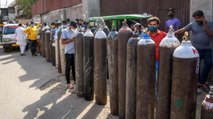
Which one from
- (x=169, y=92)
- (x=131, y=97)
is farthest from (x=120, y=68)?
(x=169, y=92)

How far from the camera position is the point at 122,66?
520 centimetres

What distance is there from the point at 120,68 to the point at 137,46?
85cm

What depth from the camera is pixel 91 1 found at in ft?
59.5

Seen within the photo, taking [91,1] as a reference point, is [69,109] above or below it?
below

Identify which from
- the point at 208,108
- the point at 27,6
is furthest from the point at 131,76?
the point at 27,6

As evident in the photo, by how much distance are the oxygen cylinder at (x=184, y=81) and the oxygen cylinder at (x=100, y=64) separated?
2329 millimetres

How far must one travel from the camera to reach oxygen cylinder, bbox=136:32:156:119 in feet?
14.3

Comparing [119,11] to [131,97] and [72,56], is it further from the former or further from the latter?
[131,97]

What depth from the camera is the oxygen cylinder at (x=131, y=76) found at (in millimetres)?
4711

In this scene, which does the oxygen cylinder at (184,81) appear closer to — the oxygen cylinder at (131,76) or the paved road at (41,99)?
the oxygen cylinder at (131,76)

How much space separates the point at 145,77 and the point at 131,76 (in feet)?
1.37

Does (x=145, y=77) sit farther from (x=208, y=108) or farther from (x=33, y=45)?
(x=33, y=45)

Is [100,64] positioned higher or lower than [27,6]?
lower

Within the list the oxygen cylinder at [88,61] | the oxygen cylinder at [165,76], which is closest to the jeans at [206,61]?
the oxygen cylinder at [88,61]
